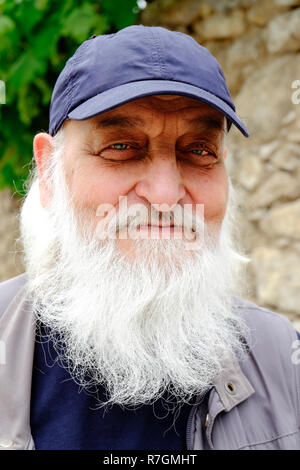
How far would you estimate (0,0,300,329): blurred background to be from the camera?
9.09 ft

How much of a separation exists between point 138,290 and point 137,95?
60cm

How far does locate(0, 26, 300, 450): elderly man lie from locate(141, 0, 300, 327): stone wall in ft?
3.92

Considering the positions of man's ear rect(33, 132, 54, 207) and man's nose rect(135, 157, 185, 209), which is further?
man's ear rect(33, 132, 54, 207)

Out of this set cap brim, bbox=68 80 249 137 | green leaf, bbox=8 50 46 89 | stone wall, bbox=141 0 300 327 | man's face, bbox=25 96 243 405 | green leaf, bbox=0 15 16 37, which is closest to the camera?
cap brim, bbox=68 80 249 137

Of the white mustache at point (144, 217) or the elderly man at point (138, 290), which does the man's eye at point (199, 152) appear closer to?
the elderly man at point (138, 290)

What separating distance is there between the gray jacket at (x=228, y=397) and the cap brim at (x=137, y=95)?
0.72 m

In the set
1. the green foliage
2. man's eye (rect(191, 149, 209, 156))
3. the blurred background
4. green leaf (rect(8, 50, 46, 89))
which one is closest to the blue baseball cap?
man's eye (rect(191, 149, 209, 156))

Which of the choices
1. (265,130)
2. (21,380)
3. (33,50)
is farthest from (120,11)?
(21,380)

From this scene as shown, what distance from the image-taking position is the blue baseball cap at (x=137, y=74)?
1.40m

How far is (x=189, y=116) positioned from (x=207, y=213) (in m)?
0.33

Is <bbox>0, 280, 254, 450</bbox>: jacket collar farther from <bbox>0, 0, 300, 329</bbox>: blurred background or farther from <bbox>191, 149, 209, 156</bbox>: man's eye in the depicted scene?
<bbox>0, 0, 300, 329</bbox>: blurred background

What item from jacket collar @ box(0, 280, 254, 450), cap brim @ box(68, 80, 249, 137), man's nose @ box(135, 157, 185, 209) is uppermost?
cap brim @ box(68, 80, 249, 137)

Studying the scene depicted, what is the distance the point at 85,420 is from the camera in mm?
1488
